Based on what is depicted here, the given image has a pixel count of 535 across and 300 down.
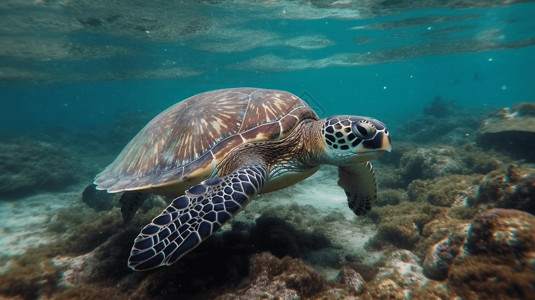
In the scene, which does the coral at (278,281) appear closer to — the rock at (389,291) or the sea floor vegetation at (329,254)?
the sea floor vegetation at (329,254)

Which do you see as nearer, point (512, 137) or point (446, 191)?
point (446, 191)

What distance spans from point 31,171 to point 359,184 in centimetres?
1440

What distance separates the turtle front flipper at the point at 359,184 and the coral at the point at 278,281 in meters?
1.78

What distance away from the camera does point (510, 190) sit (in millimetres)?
3375

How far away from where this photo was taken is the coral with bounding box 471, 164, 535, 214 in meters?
3.14

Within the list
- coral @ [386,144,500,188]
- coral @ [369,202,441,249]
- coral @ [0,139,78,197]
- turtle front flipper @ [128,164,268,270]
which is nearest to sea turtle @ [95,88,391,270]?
turtle front flipper @ [128,164,268,270]

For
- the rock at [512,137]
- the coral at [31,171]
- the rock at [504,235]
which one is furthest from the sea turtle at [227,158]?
the coral at [31,171]

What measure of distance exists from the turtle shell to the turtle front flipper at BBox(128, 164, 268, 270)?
729 mm

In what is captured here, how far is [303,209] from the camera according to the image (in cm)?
595

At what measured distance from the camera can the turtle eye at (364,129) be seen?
272cm

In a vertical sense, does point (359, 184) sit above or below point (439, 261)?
above

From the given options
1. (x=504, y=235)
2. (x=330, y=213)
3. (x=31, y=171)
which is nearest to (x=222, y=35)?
(x=31, y=171)

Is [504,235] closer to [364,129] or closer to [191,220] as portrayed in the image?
[364,129]

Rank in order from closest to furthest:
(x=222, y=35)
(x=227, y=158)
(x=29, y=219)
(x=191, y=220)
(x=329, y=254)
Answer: (x=191, y=220) → (x=227, y=158) → (x=329, y=254) → (x=29, y=219) → (x=222, y=35)
